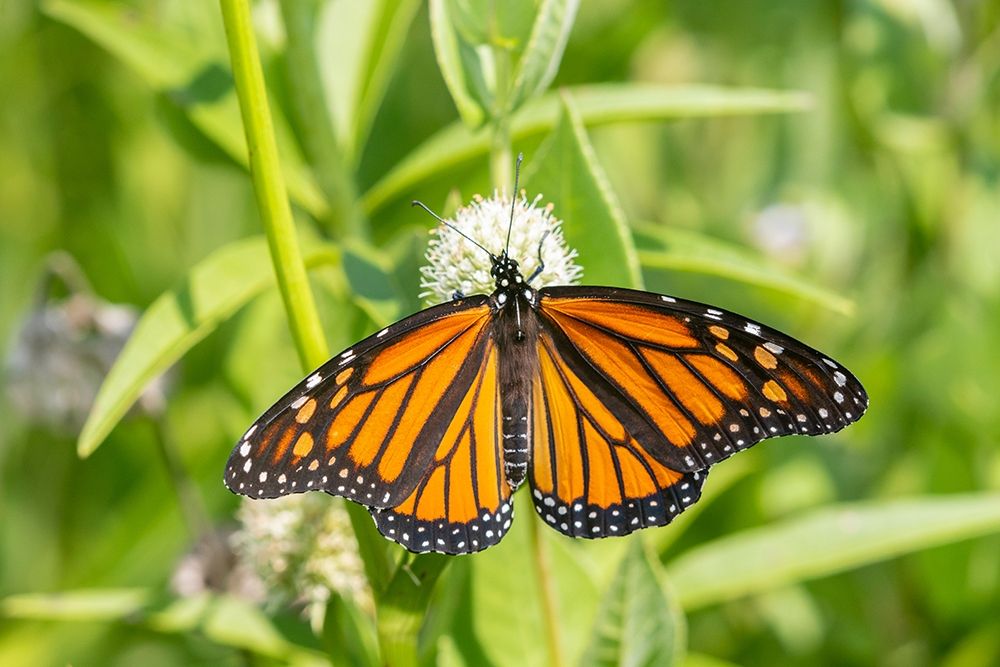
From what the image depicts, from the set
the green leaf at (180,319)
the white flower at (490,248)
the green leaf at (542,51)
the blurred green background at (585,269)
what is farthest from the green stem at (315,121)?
the green leaf at (542,51)

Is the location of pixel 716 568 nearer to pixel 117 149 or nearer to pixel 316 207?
pixel 316 207

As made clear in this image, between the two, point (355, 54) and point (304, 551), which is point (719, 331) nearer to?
point (304, 551)

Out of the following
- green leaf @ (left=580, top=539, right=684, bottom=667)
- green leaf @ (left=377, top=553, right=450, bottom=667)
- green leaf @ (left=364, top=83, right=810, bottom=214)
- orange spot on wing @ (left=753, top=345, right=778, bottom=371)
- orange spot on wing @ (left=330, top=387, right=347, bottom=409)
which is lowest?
green leaf @ (left=377, top=553, right=450, bottom=667)

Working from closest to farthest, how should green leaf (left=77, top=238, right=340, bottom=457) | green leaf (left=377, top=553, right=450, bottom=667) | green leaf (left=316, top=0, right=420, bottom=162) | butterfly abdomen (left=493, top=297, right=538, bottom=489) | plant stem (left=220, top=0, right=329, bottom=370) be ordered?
plant stem (left=220, top=0, right=329, bottom=370) < green leaf (left=377, top=553, right=450, bottom=667) < green leaf (left=77, top=238, right=340, bottom=457) < butterfly abdomen (left=493, top=297, right=538, bottom=489) < green leaf (left=316, top=0, right=420, bottom=162)

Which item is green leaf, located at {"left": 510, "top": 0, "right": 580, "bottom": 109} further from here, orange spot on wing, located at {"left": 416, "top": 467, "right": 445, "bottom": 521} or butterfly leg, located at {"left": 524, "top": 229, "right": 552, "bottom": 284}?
orange spot on wing, located at {"left": 416, "top": 467, "right": 445, "bottom": 521}

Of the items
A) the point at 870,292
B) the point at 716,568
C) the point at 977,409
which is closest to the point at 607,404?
the point at 716,568

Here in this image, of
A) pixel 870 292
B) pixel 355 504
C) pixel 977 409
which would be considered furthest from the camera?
pixel 870 292

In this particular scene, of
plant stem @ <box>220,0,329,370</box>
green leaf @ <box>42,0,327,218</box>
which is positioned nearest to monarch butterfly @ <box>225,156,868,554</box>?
plant stem @ <box>220,0,329,370</box>
